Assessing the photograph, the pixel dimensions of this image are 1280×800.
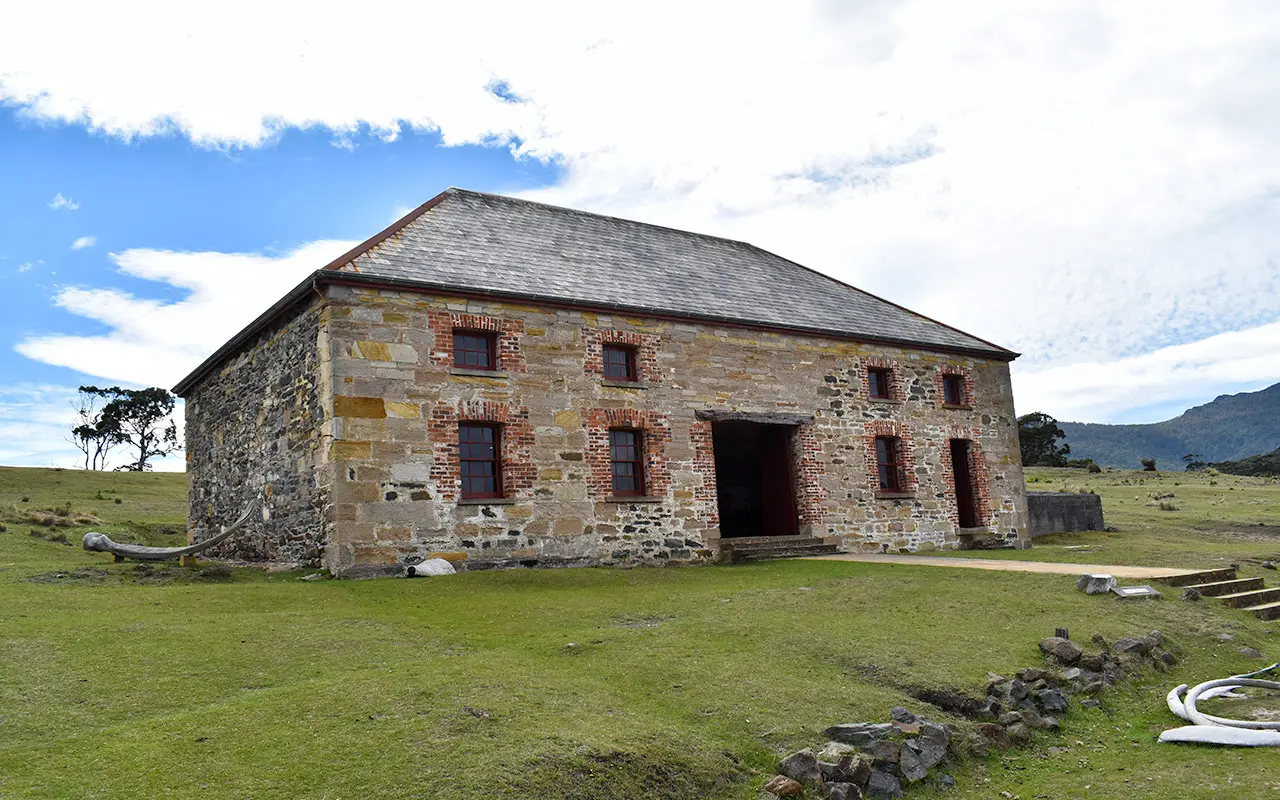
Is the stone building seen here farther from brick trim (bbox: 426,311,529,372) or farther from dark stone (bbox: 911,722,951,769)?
dark stone (bbox: 911,722,951,769)

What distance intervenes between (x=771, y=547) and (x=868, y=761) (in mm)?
11936

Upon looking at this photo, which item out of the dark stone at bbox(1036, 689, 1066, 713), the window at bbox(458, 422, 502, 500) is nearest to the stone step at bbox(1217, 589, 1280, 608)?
the dark stone at bbox(1036, 689, 1066, 713)

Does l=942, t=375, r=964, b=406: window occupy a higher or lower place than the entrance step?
higher

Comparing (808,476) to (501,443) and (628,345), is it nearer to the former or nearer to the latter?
(628,345)

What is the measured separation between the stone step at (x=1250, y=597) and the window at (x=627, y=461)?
387 inches

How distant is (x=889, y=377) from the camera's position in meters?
21.6

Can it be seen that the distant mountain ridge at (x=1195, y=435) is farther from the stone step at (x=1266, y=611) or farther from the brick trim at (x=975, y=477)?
the stone step at (x=1266, y=611)

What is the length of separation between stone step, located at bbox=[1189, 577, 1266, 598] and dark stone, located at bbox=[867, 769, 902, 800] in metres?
8.69

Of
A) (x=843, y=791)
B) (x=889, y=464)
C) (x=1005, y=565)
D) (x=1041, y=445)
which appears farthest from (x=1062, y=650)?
(x=1041, y=445)

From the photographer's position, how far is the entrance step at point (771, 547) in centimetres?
1820

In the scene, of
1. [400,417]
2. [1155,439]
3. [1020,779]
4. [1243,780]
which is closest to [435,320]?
[400,417]

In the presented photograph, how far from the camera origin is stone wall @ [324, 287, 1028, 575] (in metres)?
14.8

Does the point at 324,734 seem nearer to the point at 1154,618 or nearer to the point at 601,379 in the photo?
the point at 1154,618

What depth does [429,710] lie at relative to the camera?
686 cm
